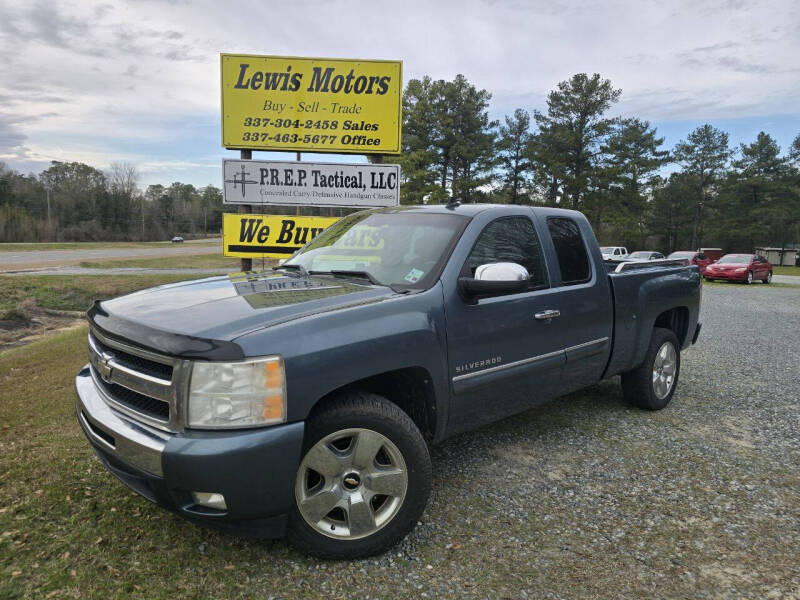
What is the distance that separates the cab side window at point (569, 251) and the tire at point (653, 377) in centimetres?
121

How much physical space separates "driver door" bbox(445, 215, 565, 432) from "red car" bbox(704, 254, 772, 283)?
2592 centimetres

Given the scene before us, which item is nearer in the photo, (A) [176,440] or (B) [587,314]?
(A) [176,440]

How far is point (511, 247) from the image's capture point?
3.40 meters

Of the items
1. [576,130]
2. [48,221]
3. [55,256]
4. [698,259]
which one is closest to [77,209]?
[48,221]

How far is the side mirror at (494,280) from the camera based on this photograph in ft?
9.07

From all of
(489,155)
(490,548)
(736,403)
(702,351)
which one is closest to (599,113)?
(489,155)

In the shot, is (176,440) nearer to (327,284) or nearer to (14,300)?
(327,284)

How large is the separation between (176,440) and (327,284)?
49.2 inches

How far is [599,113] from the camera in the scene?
45062 millimetres

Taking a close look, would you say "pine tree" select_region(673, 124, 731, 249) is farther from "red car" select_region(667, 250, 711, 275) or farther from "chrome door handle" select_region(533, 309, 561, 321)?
"chrome door handle" select_region(533, 309, 561, 321)

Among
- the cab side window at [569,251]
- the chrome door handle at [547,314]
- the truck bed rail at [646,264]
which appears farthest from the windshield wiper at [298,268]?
the truck bed rail at [646,264]

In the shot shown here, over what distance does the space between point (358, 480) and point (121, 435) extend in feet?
3.52

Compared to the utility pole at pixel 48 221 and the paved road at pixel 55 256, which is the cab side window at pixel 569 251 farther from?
the utility pole at pixel 48 221

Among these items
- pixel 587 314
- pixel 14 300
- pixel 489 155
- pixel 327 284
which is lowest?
pixel 14 300
